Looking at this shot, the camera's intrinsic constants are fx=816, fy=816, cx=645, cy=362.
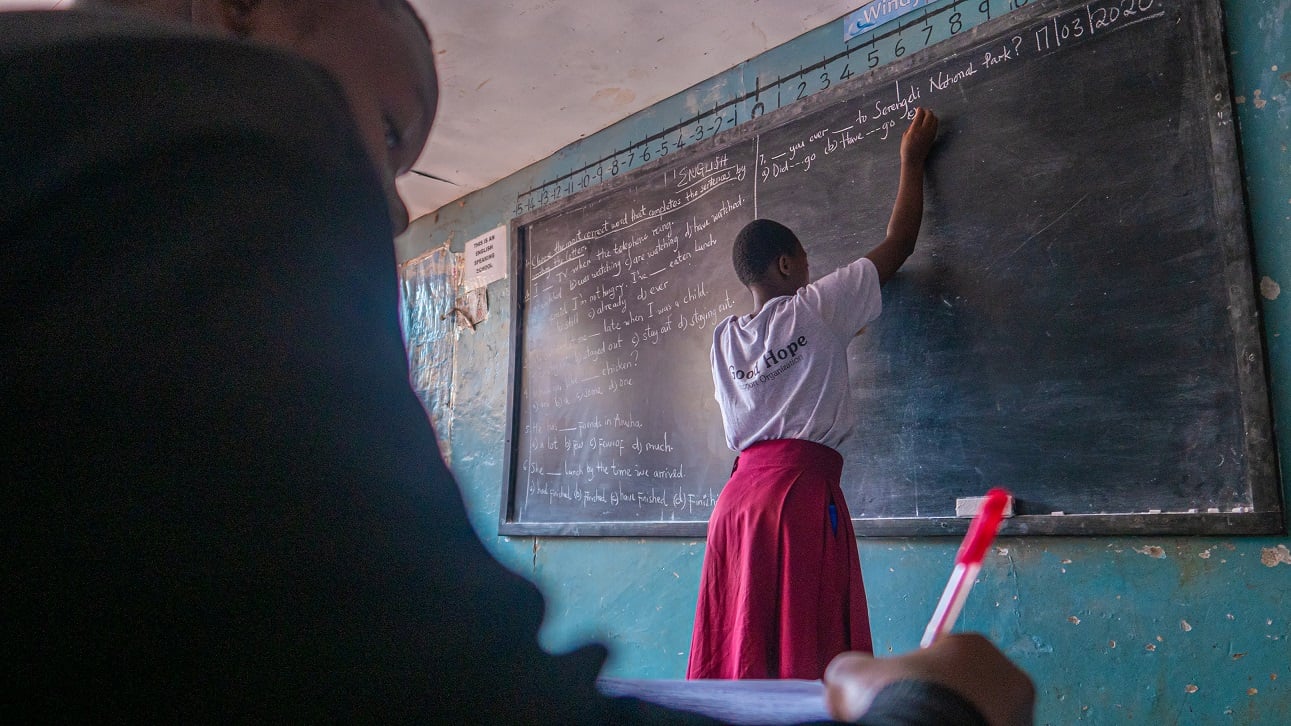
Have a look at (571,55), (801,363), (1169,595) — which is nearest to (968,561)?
(801,363)

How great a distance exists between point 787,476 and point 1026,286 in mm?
749

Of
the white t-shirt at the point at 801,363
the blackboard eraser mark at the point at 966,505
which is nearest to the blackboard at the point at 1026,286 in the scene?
the blackboard eraser mark at the point at 966,505

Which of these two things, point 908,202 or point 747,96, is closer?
point 908,202

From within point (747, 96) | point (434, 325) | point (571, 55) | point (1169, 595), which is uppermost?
point (571, 55)

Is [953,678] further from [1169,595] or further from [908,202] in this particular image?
[908,202]

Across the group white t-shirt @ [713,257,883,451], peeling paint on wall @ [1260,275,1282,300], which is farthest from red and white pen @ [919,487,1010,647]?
peeling paint on wall @ [1260,275,1282,300]

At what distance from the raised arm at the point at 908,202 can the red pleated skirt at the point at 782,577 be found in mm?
546

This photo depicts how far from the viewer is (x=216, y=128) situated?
0.40 metres

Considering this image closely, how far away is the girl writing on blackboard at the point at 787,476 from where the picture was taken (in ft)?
5.59

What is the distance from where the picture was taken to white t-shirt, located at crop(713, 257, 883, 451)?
6.06 feet

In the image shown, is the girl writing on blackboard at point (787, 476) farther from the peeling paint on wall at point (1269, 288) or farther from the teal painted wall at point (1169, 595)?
the peeling paint on wall at point (1269, 288)

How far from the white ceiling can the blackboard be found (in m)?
0.31

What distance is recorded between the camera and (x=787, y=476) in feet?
5.89

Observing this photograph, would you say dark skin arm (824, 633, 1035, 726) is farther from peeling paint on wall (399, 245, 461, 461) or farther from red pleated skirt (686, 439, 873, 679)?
peeling paint on wall (399, 245, 461, 461)
